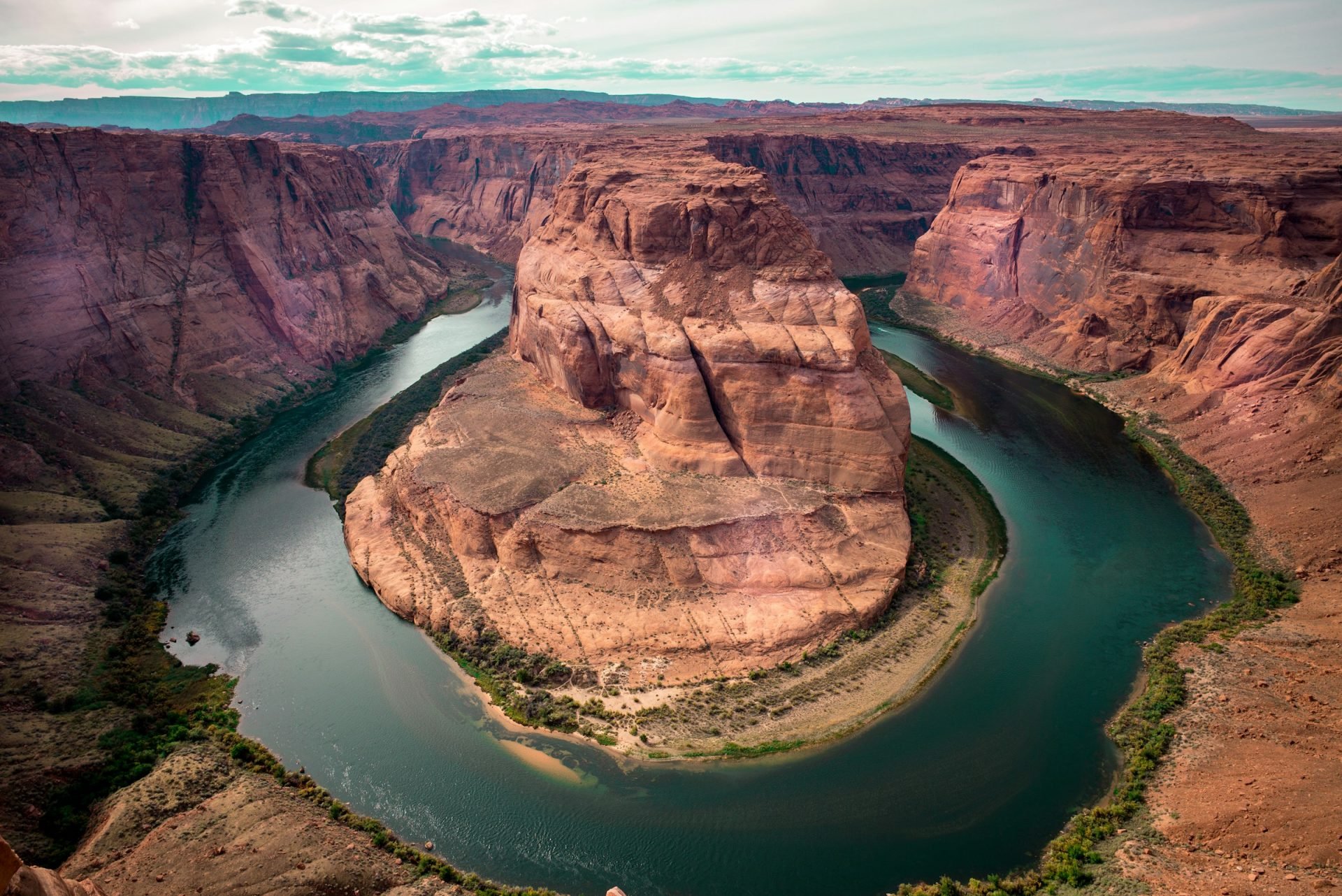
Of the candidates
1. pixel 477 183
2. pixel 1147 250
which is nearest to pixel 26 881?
pixel 1147 250

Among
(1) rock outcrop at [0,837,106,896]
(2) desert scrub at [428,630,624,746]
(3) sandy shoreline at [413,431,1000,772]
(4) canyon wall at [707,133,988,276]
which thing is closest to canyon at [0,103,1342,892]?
(2) desert scrub at [428,630,624,746]

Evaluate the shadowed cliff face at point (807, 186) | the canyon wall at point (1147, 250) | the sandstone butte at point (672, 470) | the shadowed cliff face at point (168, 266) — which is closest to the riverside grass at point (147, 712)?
the sandstone butte at point (672, 470)

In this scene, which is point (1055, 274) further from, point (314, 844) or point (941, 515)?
point (314, 844)

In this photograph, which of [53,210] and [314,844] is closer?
[314,844]

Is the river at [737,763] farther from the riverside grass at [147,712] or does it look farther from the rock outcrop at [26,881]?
the rock outcrop at [26,881]

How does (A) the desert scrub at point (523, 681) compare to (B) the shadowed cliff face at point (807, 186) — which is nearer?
(A) the desert scrub at point (523, 681)

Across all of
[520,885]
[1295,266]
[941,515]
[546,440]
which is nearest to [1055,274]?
[1295,266]
